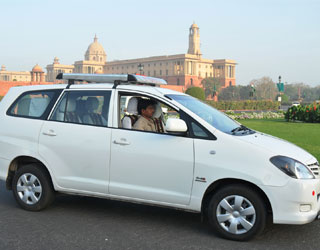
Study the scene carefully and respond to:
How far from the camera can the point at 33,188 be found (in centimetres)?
534

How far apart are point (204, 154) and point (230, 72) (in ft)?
490

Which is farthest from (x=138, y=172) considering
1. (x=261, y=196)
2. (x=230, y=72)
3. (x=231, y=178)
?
(x=230, y=72)

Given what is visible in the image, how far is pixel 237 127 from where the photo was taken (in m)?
5.12

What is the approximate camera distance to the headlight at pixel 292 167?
13.6 feet

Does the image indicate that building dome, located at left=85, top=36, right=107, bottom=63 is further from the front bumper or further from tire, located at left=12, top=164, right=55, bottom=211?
the front bumper

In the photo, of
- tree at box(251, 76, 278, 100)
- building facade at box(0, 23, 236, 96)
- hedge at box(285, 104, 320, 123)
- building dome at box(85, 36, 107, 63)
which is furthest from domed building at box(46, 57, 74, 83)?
hedge at box(285, 104, 320, 123)

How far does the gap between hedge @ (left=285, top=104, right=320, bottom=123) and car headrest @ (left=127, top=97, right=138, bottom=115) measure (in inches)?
795

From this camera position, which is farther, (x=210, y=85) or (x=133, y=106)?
(x=210, y=85)

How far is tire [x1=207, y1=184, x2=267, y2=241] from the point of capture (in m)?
4.25

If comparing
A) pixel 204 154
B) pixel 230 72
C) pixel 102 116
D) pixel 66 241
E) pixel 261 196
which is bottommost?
pixel 66 241

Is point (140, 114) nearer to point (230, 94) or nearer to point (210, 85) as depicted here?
point (210, 85)

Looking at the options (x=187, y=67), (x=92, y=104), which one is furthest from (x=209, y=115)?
(x=187, y=67)

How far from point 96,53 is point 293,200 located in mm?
182747

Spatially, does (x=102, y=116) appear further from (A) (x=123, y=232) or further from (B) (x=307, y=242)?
(B) (x=307, y=242)
